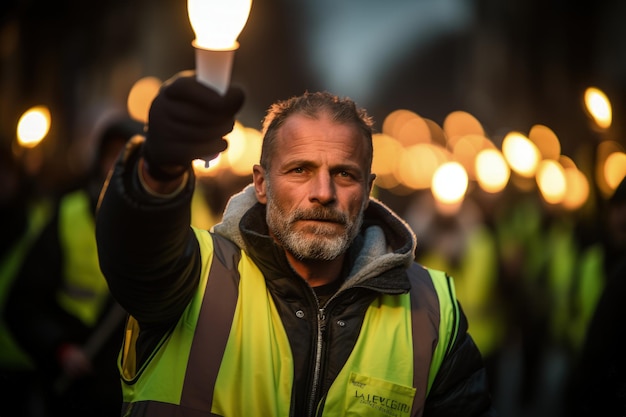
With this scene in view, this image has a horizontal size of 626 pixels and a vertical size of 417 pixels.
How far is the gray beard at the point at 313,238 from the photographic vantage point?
410 centimetres

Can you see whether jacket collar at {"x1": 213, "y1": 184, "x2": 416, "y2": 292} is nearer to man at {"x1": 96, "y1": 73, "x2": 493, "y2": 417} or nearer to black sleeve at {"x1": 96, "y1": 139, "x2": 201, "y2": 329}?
man at {"x1": 96, "y1": 73, "x2": 493, "y2": 417}

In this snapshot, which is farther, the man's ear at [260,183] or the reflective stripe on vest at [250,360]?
the man's ear at [260,183]

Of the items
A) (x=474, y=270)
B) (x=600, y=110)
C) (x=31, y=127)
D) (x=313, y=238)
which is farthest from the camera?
(x=474, y=270)

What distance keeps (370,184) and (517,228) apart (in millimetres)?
9322

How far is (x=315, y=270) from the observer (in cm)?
425

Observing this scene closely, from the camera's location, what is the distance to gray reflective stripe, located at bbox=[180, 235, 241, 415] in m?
3.71

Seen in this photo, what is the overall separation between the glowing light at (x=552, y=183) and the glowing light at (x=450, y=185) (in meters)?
4.66

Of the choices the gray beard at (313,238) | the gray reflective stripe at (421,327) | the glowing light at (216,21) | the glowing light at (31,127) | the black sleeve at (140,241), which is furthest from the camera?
the glowing light at (31,127)

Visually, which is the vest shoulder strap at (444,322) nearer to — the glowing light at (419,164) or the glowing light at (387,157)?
the glowing light at (419,164)

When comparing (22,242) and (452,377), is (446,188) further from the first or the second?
(452,377)

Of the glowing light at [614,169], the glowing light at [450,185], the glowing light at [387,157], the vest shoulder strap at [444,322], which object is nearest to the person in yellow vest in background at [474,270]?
the glowing light at [450,185]

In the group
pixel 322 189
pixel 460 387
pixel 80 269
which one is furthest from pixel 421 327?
pixel 80 269

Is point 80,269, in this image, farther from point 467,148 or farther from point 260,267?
point 467,148

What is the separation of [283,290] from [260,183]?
25.4 inches
